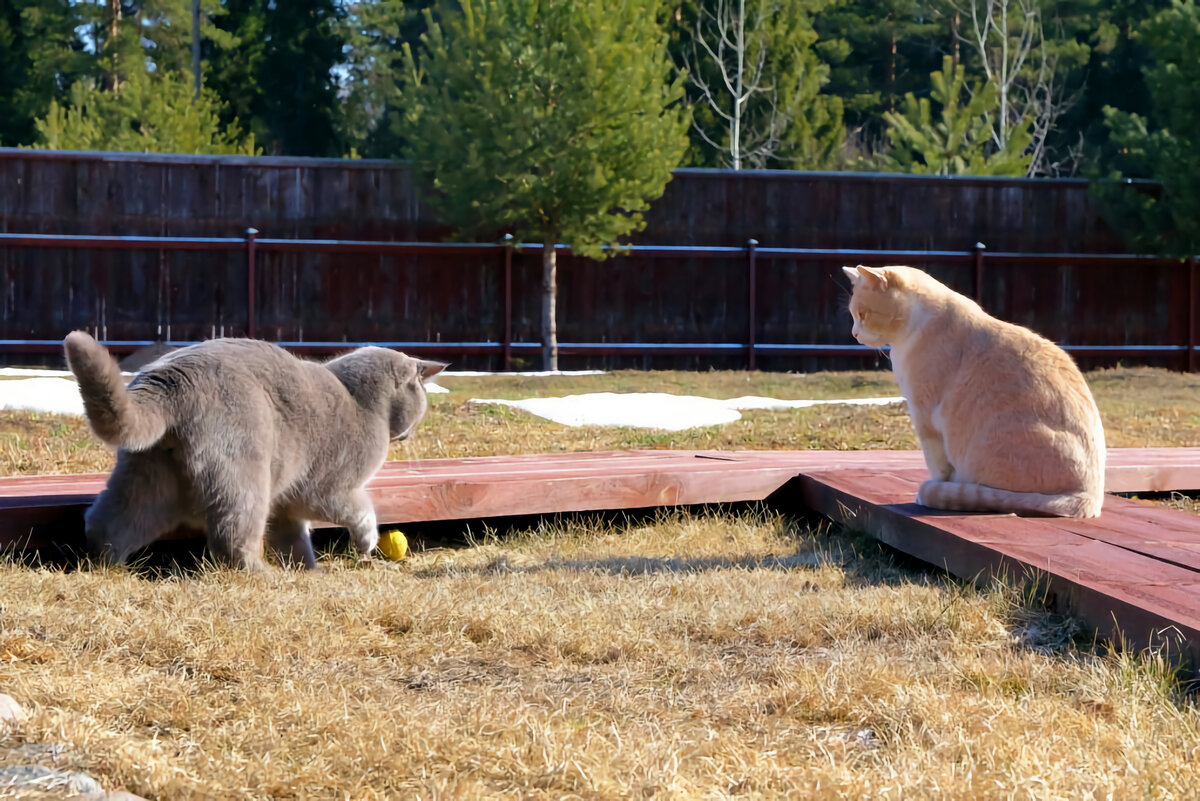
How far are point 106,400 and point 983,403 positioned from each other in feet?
9.28

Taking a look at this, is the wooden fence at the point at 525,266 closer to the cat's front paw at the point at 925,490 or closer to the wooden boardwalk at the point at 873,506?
the wooden boardwalk at the point at 873,506

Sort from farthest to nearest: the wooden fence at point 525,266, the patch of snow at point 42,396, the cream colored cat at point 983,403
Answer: the wooden fence at point 525,266, the patch of snow at point 42,396, the cream colored cat at point 983,403

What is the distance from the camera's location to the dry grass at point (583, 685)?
7.42 feet

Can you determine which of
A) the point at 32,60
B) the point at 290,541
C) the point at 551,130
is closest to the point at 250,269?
the point at 551,130

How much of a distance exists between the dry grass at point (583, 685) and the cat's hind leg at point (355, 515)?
17 centimetres

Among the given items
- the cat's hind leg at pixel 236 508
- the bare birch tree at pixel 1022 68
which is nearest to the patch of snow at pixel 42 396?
the cat's hind leg at pixel 236 508

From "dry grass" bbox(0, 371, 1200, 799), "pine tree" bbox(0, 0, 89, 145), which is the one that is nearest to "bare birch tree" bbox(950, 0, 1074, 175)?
"pine tree" bbox(0, 0, 89, 145)

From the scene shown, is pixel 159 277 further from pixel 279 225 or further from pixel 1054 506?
pixel 1054 506

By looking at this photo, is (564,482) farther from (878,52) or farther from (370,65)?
(878,52)

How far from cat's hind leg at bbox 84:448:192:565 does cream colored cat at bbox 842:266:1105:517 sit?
2482 mm

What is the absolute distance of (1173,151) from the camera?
14742 millimetres

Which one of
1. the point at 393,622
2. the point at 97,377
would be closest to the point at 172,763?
Result: the point at 393,622

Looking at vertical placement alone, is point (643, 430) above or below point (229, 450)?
below

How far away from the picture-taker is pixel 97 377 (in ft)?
11.1
